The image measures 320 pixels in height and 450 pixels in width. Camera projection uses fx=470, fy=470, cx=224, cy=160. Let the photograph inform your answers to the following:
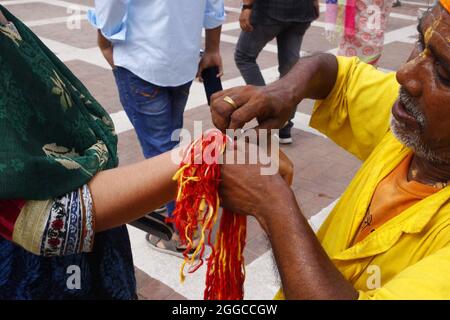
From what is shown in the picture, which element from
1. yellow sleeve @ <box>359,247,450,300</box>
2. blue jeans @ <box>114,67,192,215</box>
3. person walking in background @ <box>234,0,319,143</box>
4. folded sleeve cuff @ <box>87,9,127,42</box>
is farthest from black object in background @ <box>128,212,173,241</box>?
person walking in background @ <box>234,0,319,143</box>

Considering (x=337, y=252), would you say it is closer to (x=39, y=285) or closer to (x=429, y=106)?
(x=429, y=106)

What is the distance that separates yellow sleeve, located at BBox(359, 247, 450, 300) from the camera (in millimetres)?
979

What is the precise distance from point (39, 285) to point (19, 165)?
0.49 m

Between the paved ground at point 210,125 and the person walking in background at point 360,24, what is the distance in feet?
3.00

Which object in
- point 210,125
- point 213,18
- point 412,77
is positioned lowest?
point 210,125

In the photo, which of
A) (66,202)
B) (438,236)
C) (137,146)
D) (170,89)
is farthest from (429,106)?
(137,146)

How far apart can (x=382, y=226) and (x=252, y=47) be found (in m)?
3.14

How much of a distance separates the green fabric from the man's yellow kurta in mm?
783

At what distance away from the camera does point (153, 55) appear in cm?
266

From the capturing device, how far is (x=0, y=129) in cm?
112

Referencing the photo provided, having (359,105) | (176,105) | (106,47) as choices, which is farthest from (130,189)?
(106,47)

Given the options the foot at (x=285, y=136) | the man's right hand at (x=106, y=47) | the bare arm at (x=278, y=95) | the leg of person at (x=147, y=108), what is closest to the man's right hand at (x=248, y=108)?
the bare arm at (x=278, y=95)

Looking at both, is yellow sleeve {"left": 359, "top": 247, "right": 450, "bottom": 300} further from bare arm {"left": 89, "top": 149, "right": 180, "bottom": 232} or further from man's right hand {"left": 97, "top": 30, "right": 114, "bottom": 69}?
man's right hand {"left": 97, "top": 30, "right": 114, "bottom": 69}

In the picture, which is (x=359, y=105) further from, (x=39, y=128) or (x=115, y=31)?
(x=115, y=31)
